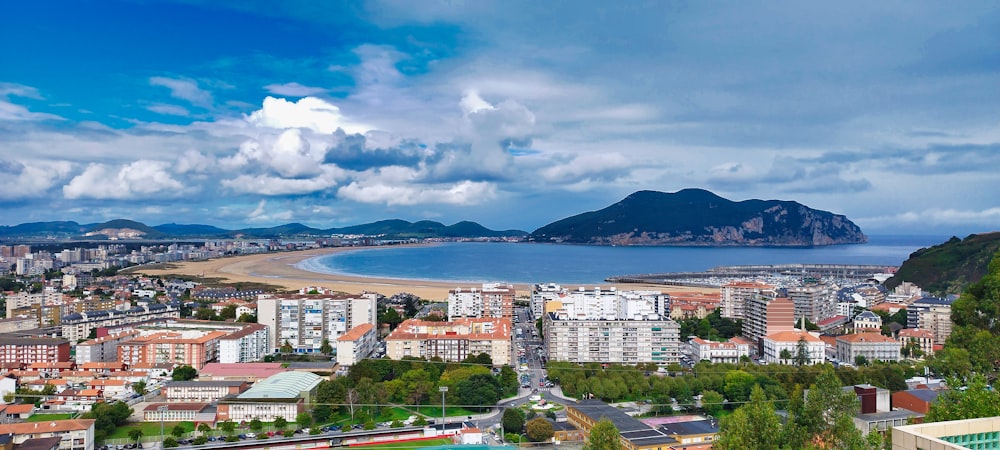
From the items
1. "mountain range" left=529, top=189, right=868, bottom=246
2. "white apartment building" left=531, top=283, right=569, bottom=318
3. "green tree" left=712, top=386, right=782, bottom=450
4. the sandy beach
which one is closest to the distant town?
"white apartment building" left=531, top=283, right=569, bottom=318

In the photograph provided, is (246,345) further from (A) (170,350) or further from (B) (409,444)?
(B) (409,444)

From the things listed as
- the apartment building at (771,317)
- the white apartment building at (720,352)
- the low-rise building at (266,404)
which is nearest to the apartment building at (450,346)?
the low-rise building at (266,404)

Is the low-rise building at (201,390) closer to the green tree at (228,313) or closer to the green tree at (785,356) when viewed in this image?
the green tree at (228,313)

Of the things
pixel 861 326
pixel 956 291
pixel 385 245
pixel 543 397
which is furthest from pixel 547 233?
pixel 543 397

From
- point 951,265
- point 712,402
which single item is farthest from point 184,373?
point 951,265

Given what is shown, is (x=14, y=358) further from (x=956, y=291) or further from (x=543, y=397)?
(x=956, y=291)

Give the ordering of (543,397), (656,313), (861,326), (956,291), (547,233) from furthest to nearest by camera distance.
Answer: (547,233) → (956,291) → (861,326) → (656,313) → (543,397)

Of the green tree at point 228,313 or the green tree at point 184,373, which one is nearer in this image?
the green tree at point 184,373
